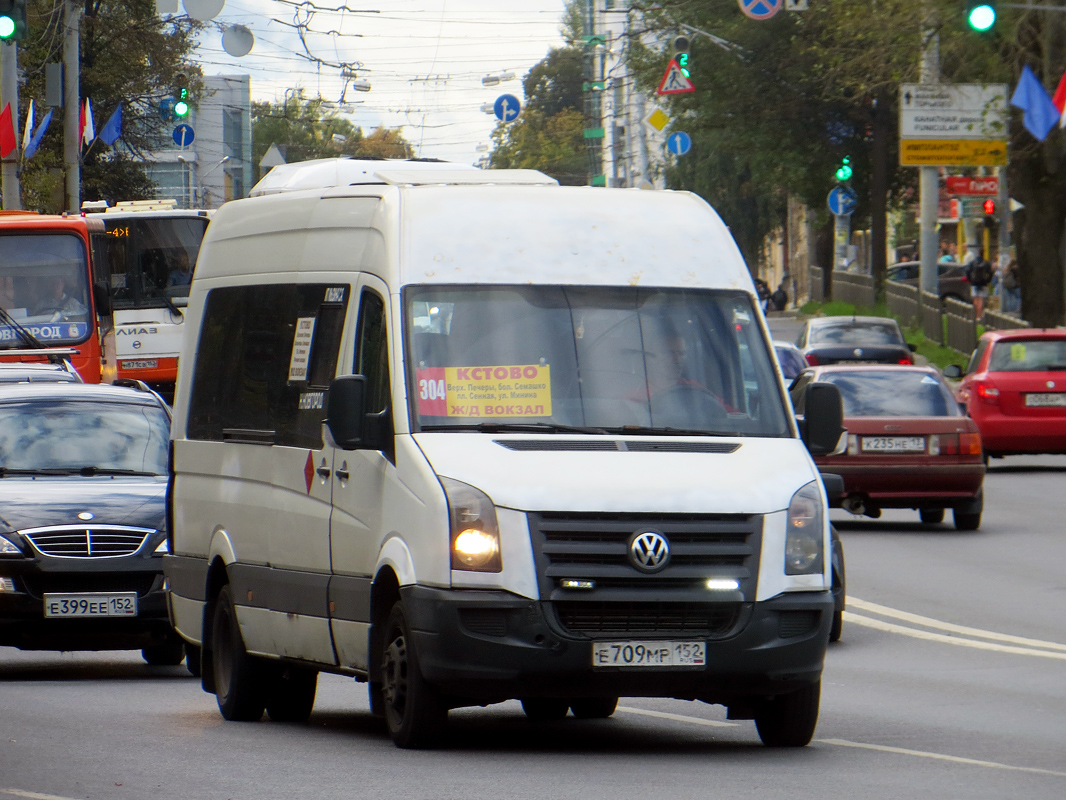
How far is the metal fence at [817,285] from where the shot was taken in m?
68.5

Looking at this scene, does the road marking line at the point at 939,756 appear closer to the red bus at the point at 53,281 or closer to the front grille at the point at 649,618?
the front grille at the point at 649,618

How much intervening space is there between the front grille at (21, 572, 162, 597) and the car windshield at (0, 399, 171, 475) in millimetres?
1201

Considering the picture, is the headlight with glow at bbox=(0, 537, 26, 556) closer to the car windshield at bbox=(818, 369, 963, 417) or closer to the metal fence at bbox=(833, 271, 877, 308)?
the car windshield at bbox=(818, 369, 963, 417)

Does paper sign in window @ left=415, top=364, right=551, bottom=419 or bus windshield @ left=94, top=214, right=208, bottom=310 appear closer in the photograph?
paper sign in window @ left=415, top=364, right=551, bottom=419

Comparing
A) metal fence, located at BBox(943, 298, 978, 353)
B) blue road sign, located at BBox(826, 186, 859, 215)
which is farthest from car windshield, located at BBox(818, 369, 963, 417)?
blue road sign, located at BBox(826, 186, 859, 215)

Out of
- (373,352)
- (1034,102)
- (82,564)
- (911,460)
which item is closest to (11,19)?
(911,460)

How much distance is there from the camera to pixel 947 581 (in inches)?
641

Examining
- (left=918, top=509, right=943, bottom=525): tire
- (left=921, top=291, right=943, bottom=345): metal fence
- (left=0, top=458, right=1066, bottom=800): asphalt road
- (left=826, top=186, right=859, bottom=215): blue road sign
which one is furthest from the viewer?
(left=826, top=186, right=859, bottom=215): blue road sign

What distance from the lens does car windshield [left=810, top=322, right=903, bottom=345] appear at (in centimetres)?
3428

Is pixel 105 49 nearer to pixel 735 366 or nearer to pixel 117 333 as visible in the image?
pixel 117 333

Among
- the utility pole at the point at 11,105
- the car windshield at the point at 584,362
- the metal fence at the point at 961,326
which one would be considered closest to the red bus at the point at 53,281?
the utility pole at the point at 11,105

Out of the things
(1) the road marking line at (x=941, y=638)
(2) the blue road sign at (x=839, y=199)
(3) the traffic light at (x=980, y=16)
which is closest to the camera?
(1) the road marking line at (x=941, y=638)

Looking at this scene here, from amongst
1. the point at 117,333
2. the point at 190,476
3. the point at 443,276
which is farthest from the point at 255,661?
the point at 117,333

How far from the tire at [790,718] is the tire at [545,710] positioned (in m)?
1.32
